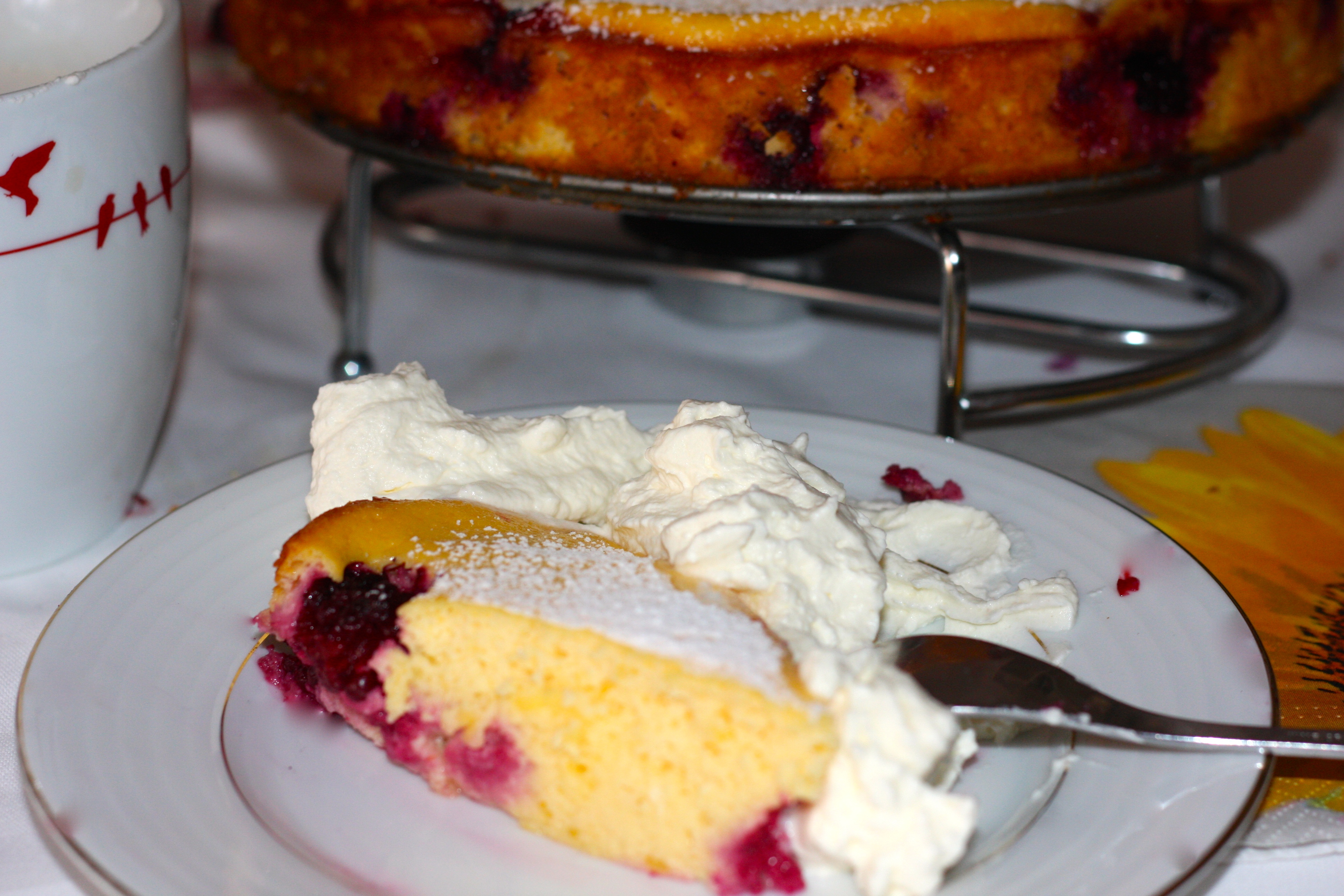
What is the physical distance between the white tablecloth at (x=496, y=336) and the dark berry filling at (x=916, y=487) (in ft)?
1.25

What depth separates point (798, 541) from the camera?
0.74 m

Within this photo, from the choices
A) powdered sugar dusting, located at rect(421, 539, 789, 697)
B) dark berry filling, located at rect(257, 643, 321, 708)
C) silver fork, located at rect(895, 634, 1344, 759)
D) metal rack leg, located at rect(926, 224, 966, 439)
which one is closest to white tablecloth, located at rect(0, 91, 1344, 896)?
metal rack leg, located at rect(926, 224, 966, 439)

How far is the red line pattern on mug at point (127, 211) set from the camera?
0.88 metres

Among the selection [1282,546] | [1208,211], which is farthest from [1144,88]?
[1208,211]

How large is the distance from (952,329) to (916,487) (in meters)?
0.22

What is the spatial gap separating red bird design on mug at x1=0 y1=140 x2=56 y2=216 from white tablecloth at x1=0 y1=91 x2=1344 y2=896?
294 mm

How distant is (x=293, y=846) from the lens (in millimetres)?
659

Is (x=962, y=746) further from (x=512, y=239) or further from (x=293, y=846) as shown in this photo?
(x=512, y=239)

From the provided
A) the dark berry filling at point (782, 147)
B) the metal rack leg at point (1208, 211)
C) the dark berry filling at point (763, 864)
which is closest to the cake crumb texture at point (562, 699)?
the dark berry filling at point (763, 864)

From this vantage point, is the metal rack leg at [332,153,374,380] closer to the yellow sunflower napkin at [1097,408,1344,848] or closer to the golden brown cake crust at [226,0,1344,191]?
the golden brown cake crust at [226,0,1344,191]

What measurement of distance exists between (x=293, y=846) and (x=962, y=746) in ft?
1.12

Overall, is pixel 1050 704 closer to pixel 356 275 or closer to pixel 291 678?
pixel 291 678

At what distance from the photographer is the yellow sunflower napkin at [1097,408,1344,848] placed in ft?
2.52

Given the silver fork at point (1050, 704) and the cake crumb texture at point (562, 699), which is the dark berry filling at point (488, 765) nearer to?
the cake crumb texture at point (562, 699)
